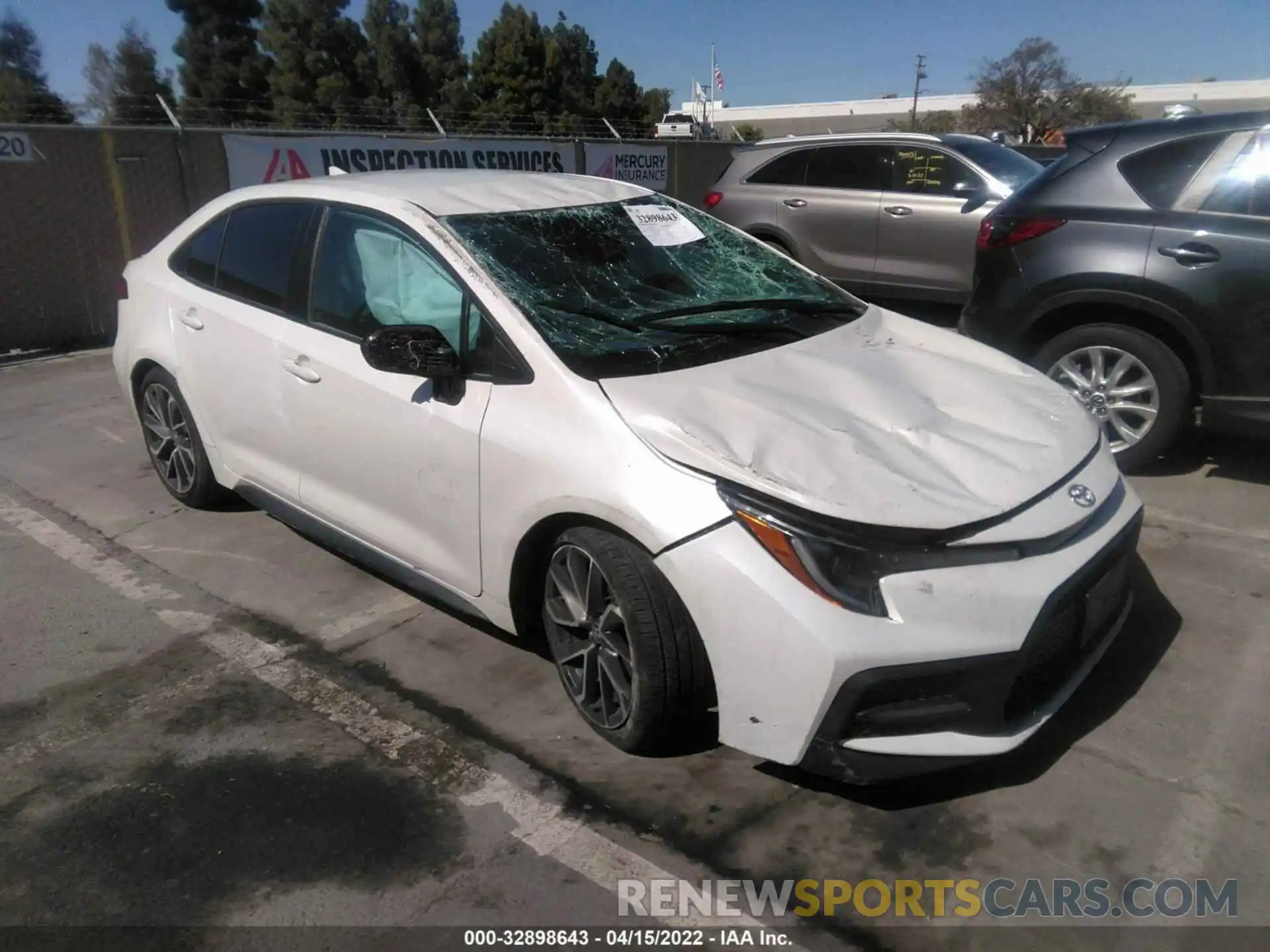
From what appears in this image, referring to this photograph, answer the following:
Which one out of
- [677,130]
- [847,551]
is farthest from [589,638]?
[677,130]

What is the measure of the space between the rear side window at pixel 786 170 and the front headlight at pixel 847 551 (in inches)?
278

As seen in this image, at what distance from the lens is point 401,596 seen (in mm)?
4074

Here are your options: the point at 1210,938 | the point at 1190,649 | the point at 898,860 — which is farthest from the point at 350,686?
the point at 1190,649

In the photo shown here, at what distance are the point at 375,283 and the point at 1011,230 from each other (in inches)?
132

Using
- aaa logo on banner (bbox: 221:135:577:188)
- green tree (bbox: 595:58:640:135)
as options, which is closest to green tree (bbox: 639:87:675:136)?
green tree (bbox: 595:58:640:135)

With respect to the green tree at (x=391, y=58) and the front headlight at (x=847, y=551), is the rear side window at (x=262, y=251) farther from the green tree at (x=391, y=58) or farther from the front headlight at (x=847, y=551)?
the green tree at (x=391, y=58)

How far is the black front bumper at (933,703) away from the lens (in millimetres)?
2434

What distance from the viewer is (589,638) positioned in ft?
9.68

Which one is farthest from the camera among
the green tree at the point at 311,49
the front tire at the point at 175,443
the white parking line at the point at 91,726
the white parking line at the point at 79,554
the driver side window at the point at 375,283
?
the green tree at the point at 311,49

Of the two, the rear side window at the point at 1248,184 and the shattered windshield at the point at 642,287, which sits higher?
the rear side window at the point at 1248,184

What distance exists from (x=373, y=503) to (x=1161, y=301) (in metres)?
3.70

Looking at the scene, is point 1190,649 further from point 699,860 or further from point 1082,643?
point 699,860

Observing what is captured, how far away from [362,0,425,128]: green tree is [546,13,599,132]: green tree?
6934 millimetres

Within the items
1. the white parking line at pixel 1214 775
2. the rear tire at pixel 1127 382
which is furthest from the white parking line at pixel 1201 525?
the white parking line at pixel 1214 775
